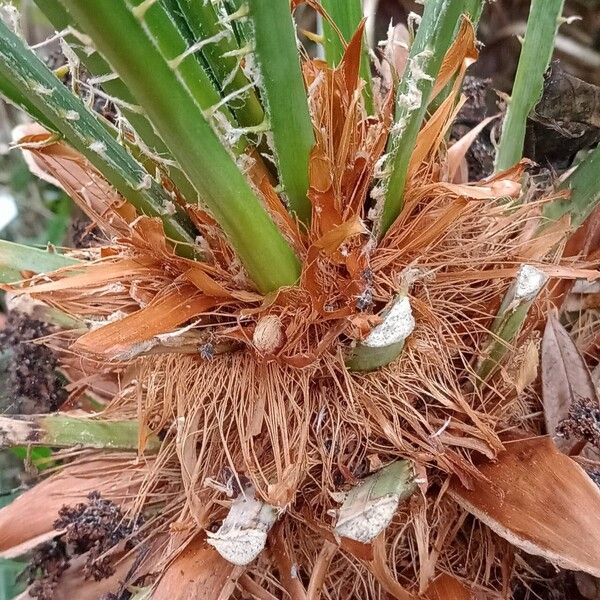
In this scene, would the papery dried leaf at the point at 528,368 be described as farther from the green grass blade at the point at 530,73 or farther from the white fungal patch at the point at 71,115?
the white fungal patch at the point at 71,115

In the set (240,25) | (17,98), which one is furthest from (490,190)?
(17,98)

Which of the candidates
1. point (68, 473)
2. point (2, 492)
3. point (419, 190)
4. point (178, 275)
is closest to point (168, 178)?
point (178, 275)

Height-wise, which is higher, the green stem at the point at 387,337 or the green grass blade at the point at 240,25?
the green grass blade at the point at 240,25

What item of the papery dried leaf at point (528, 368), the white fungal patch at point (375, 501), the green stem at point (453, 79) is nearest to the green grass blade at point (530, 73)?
the green stem at point (453, 79)

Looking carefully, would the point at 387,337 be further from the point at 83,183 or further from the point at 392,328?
the point at 83,183

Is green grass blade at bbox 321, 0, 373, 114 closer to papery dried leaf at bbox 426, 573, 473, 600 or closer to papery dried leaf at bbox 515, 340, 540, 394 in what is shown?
papery dried leaf at bbox 515, 340, 540, 394

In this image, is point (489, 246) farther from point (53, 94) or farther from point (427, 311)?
point (53, 94)
